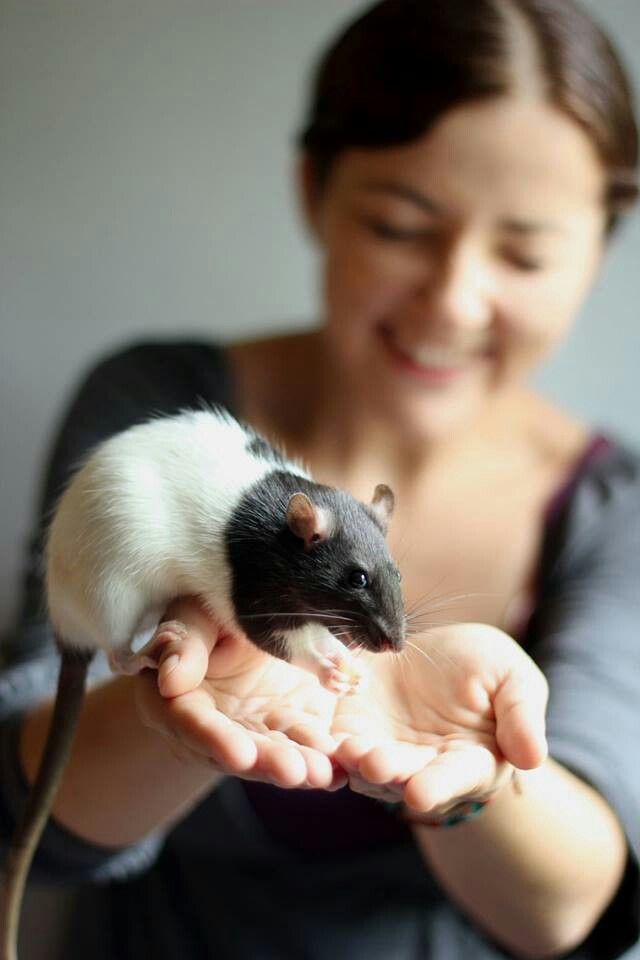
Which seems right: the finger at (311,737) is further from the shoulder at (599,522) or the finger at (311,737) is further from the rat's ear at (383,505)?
the shoulder at (599,522)

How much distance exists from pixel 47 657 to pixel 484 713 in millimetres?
390

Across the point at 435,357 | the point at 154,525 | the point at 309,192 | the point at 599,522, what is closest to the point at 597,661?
the point at 599,522

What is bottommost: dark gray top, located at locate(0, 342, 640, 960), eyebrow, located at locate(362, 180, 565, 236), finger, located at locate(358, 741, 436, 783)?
dark gray top, located at locate(0, 342, 640, 960)

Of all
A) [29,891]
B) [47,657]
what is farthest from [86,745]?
[29,891]

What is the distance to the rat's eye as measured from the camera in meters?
0.48

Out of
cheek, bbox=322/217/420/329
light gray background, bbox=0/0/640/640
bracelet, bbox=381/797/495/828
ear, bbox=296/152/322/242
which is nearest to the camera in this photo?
bracelet, bbox=381/797/495/828

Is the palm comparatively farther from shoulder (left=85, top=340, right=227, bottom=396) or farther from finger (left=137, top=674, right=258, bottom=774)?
shoulder (left=85, top=340, right=227, bottom=396)

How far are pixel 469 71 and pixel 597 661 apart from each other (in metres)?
0.46

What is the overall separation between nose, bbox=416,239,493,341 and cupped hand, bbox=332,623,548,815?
224 millimetres

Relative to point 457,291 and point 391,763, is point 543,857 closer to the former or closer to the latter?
point 391,763

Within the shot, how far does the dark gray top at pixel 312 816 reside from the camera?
26.1 inches

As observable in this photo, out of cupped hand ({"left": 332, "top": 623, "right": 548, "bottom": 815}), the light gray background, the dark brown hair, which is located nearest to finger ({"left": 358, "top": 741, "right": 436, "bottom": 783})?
cupped hand ({"left": 332, "top": 623, "right": 548, "bottom": 815})

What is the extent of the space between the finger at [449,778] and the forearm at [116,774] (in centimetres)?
18

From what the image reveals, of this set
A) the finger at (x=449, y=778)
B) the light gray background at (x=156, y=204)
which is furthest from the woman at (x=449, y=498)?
the light gray background at (x=156, y=204)
